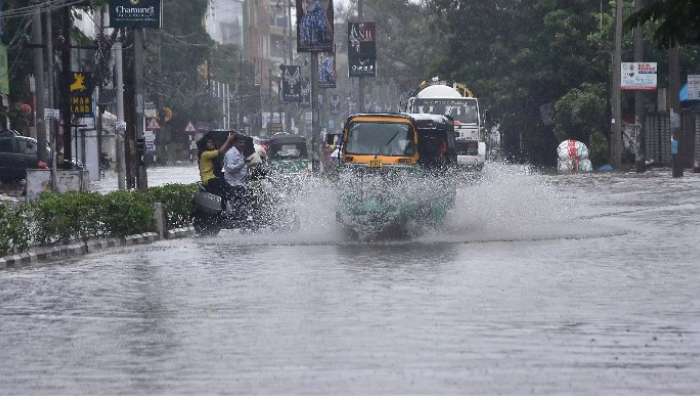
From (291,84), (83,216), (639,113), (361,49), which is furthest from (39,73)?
(291,84)

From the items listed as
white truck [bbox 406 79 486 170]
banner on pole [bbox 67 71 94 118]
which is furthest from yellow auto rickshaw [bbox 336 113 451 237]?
white truck [bbox 406 79 486 170]

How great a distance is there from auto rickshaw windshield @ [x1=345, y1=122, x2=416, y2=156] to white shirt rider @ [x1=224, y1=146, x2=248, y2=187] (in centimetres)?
187

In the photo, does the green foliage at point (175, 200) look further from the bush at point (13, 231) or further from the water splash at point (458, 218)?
the bush at point (13, 231)

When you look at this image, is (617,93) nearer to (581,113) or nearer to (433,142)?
(581,113)

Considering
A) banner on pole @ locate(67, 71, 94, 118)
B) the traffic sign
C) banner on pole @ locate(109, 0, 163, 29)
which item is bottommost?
the traffic sign

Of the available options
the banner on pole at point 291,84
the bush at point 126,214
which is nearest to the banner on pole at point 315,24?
the bush at point 126,214

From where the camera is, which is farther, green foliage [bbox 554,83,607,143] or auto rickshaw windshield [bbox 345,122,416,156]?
green foliage [bbox 554,83,607,143]

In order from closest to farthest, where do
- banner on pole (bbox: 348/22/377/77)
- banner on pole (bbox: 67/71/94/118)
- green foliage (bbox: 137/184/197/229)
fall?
green foliage (bbox: 137/184/197/229) → banner on pole (bbox: 67/71/94/118) → banner on pole (bbox: 348/22/377/77)

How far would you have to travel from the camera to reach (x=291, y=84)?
Answer: 328ft

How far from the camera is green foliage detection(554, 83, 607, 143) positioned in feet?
205

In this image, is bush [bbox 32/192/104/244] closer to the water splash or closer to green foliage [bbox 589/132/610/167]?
the water splash

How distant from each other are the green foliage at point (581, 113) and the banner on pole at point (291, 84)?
36.2m

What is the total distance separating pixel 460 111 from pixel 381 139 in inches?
1096

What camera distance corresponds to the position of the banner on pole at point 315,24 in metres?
49.8
